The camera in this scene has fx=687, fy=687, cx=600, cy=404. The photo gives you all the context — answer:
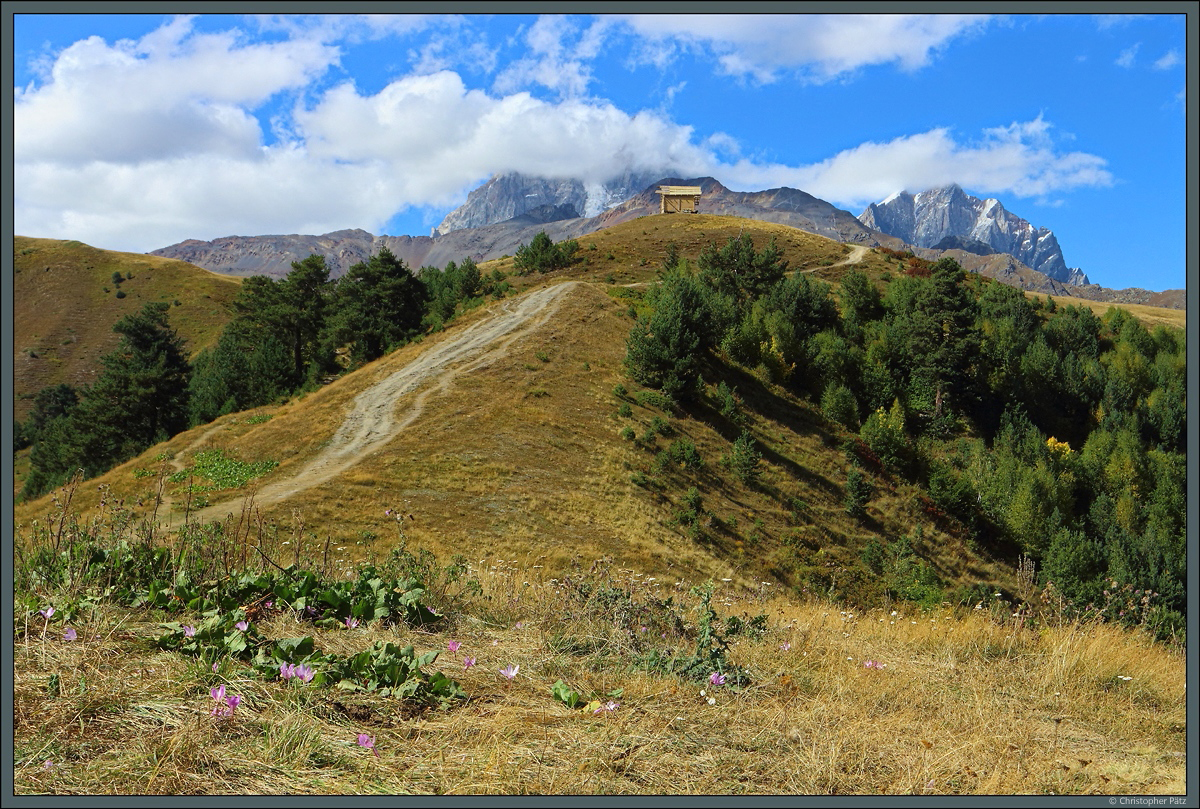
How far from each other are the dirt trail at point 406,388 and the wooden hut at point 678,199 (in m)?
51.9

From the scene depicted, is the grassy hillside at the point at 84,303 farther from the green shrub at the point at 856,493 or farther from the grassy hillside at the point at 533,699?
the grassy hillside at the point at 533,699

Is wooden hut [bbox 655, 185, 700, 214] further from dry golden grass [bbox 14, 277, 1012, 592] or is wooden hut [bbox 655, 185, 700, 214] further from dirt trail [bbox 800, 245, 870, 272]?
dry golden grass [bbox 14, 277, 1012, 592]

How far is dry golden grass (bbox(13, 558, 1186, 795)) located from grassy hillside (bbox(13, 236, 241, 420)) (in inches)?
3693

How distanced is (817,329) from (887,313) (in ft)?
31.2

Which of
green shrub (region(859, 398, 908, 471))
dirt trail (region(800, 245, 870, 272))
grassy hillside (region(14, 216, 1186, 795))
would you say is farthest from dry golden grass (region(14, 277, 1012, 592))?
dirt trail (region(800, 245, 870, 272))

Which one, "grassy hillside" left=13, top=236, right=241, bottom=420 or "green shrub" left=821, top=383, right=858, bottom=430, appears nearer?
"green shrub" left=821, top=383, right=858, bottom=430

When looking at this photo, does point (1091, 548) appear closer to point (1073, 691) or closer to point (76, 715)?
point (1073, 691)

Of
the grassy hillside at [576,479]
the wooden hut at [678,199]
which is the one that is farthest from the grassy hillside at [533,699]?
the wooden hut at [678,199]

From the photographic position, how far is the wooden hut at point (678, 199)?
94.4 metres

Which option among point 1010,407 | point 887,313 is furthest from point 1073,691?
point 887,313

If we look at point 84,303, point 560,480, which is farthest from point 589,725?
point 84,303

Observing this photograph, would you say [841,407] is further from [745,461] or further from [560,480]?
[560,480]

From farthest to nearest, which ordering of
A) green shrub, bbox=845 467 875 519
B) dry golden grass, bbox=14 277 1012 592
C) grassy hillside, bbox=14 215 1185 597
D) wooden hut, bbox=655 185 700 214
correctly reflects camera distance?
wooden hut, bbox=655 185 700 214
green shrub, bbox=845 467 875 519
grassy hillside, bbox=14 215 1185 597
dry golden grass, bbox=14 277 1012 592

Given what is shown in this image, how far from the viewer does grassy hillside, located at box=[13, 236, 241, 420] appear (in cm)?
9262
